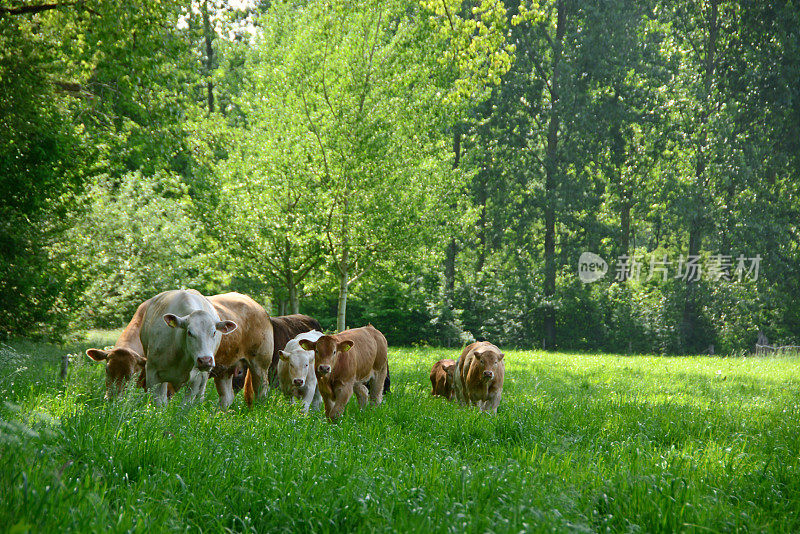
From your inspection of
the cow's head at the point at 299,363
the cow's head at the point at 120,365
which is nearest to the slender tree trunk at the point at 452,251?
the cow's head at the point at 299,363

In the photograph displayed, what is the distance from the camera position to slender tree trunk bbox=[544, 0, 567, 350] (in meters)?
35.2

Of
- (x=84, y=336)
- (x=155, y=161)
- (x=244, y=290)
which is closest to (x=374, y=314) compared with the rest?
(x=244, y=290)

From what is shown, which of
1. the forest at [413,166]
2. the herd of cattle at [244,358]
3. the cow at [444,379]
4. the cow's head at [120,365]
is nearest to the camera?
the herd of cattle at [244,358]

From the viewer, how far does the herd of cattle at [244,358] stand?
749 centimetres

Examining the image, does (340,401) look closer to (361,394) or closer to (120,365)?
(361,394)

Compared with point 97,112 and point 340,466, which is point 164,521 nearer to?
point 340,466

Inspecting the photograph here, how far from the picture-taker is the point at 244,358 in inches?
349

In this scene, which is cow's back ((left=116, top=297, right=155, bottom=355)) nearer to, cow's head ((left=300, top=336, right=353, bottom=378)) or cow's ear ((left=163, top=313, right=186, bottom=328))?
cow's ear ((left=163, top=313, right=186, bottom=328))

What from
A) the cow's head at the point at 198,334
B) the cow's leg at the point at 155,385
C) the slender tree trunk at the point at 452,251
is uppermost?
the slender tree trunk at the point at 452,251

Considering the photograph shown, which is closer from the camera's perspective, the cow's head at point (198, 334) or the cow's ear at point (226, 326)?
the cow's head at point (198, 334)

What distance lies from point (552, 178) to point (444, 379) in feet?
88.5

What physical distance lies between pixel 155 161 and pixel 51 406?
8.02 metres

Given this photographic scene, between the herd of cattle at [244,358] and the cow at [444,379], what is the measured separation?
0.99 ft

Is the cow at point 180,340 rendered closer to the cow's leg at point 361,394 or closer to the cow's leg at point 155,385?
the cow's leg at point 155,385
